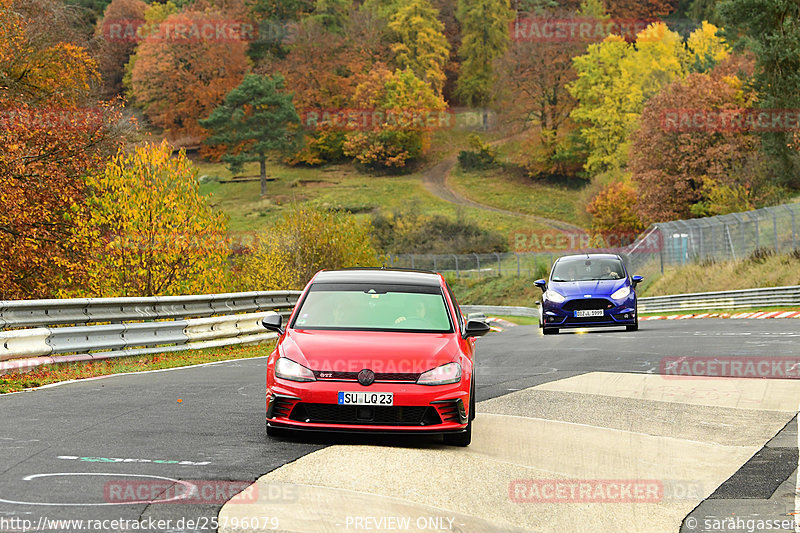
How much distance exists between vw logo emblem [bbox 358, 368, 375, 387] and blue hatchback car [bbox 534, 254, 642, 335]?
14.1 metres

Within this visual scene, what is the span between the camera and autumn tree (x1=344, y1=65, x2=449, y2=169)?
364ft

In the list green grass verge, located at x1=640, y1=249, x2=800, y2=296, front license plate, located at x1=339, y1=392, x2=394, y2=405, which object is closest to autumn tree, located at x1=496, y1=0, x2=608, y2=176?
green grass verge, located at x1=640, y1=249, x2=800, y2=296

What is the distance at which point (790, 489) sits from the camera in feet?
24.3

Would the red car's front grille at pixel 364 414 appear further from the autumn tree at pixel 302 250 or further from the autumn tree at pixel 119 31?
the autumn tree at pixel 119 31

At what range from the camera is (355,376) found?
8359mm

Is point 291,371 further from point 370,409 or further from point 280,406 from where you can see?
point 370,409

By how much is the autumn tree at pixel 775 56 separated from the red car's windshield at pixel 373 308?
47.0 metres

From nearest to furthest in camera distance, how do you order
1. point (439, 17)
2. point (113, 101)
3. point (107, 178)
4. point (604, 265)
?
point (604, 265)
point (107, 178)
point (113, 101)
point (439, 17)

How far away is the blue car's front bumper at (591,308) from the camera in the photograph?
2236 centimetres

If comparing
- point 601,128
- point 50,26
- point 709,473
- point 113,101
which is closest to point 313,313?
point 709,473

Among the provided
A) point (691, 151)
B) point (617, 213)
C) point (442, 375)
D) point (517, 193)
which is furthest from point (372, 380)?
point (517, 193)

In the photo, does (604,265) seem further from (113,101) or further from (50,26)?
(50,26)

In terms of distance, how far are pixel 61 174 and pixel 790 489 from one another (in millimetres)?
27430

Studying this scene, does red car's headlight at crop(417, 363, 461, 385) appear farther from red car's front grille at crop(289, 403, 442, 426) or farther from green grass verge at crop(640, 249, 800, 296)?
green grass verge at crop(640, 249, 800, 296)
